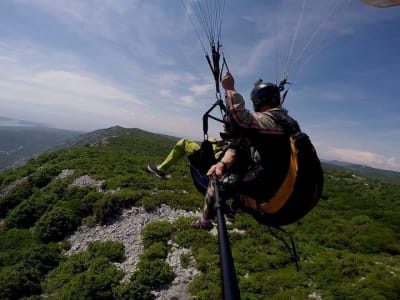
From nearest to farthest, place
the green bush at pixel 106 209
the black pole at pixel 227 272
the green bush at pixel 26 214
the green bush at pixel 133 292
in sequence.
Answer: the black pole at pixel 227 272
the green bush at pixel 133 292
the green bush at pixel 106 209
the green bush at pixel 26 214

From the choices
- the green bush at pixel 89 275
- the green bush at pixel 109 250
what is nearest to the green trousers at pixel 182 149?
the green bush at pixel 89 275

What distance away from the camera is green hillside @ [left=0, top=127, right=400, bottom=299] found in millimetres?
12781

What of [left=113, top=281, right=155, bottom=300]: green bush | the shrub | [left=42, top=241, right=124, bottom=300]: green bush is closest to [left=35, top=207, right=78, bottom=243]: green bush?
the shrub

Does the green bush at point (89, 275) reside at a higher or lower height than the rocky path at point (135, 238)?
lower

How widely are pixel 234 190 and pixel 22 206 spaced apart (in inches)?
886

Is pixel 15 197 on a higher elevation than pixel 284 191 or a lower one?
lower

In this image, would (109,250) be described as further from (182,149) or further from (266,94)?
(266,94)

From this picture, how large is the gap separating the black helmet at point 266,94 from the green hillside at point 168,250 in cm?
909

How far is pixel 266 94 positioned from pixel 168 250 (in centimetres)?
1239

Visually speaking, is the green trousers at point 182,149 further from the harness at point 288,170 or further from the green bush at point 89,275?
the green bush at point 89,275

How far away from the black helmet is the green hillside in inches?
358

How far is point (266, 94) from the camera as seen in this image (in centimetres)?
480

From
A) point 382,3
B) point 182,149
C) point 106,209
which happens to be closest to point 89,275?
point 106,209

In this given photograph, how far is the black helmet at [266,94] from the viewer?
480 centimetres
